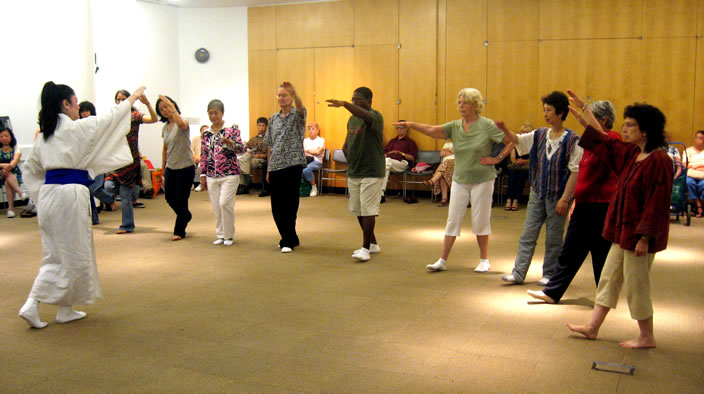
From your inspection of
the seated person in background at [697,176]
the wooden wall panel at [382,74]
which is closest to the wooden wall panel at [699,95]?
the seated person in background at [697,176]

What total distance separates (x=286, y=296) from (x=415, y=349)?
4.63ft

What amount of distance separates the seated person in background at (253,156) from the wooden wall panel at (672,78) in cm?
650

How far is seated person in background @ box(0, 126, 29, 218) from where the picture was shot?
30.0 feet

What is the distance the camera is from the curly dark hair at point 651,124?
3396mm

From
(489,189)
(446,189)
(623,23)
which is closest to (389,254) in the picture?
(489,189)

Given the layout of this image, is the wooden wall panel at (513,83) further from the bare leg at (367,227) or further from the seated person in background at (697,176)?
the bare leg at (367,227)

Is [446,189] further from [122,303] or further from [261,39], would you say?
[122,303]

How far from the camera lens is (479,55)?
11062 mm

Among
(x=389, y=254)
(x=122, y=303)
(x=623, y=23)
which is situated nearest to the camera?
(x=122, y=303)

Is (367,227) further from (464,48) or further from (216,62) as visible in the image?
(216,62)

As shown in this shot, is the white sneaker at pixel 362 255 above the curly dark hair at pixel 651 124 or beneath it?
beneath

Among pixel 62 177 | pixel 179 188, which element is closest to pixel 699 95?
pixel 179 188

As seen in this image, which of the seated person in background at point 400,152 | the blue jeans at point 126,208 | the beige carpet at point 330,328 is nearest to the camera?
the beige carpet at point 330,328

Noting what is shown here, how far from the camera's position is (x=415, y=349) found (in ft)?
11.9
